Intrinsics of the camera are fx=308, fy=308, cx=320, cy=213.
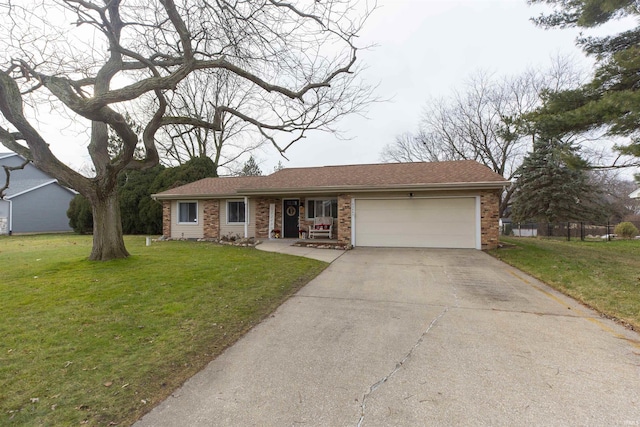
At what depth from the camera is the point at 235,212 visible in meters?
14.8

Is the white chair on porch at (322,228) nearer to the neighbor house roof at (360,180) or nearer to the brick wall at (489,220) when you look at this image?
the neighbor house roof at (360,180)

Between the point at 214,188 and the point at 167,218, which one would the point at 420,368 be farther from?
the point at 167,218

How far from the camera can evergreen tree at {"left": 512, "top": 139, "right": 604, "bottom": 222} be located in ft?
70.7

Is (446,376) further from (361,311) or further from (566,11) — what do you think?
(566,11)

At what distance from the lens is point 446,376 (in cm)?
276

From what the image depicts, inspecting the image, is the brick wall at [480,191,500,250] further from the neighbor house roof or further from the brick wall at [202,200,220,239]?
the brick wall at [202,200,220,239]

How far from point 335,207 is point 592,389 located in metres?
11.8

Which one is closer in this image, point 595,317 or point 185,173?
point 595,317

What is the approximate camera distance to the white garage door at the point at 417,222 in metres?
11.3

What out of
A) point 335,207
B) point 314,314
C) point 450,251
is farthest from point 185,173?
point 314,314

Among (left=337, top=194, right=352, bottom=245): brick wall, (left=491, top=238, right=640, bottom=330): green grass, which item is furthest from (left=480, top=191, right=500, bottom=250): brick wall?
(left=337, top=194, right=352, bottom=245): brick wall

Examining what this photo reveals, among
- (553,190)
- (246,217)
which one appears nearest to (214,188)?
(246,217)

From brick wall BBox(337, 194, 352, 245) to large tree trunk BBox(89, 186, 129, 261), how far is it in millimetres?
7264

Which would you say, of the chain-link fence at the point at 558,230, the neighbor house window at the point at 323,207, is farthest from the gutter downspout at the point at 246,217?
the chain-link fence at the point at 558,230
